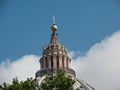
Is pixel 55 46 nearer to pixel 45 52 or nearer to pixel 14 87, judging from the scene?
pixel 45 52

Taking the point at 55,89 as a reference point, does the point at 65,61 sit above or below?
above

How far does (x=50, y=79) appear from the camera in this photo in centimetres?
4588

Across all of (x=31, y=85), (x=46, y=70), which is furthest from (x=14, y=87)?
(x=46, y=70)

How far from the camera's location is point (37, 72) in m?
92.4

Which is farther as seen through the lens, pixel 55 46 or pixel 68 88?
pixel 55 46

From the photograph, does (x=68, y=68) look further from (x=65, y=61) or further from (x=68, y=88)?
(x=68, y=88)

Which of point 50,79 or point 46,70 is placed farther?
point 46,70

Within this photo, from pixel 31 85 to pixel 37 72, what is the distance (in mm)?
47183

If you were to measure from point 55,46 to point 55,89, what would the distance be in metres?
50.0

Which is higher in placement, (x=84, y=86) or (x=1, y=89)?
(x=84, y=86)

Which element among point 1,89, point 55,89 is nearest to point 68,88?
point 55,89

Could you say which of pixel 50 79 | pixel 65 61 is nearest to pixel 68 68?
pixel 65 61

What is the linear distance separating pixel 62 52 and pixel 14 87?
1907 inches

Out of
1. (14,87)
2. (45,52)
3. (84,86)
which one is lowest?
(14,87)
